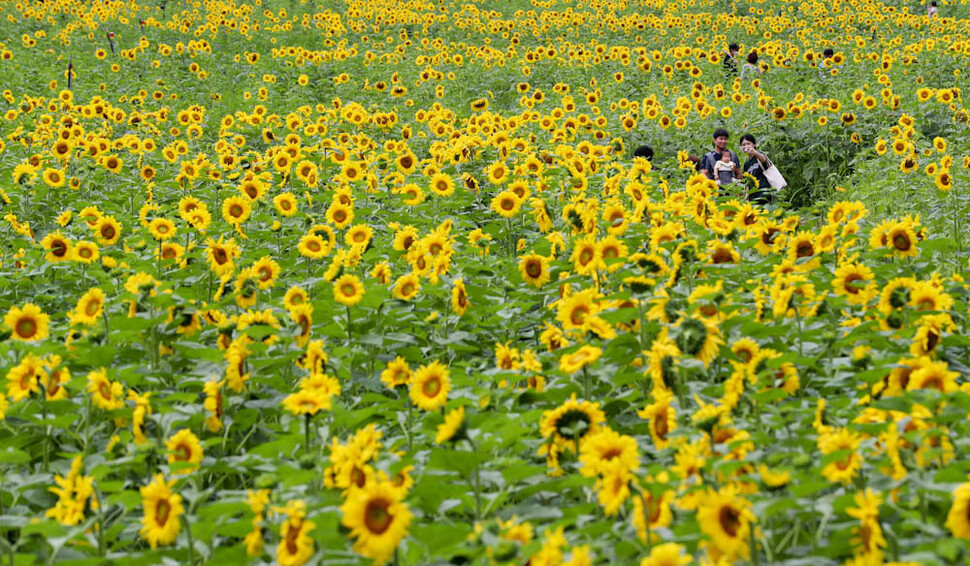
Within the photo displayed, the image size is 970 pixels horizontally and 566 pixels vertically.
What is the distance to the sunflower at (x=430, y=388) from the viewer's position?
315 centimetres

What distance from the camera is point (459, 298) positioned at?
14.0ft

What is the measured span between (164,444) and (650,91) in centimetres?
1233

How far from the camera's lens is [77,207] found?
7.19m

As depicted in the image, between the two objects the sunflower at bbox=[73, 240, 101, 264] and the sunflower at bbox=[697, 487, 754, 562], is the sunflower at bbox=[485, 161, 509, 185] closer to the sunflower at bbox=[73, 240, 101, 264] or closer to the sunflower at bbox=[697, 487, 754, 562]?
the sunflower at bbox=[73, 240, 101, 264]

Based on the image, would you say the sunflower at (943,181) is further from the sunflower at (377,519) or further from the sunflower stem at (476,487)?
the sunflower at (377,519)

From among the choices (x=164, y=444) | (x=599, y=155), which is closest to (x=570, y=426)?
(x=164, y=444)

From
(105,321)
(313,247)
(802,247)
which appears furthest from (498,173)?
(105,321)

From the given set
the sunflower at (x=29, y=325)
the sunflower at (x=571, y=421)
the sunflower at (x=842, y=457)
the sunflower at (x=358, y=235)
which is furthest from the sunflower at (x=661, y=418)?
the sunflower at (x=358, y=235)

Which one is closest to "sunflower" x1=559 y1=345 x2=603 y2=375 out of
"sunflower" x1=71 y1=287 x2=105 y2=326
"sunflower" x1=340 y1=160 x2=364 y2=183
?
"sunflower" x1=71 y1=287 x2=105 y2=326

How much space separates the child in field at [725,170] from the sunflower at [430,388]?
623cm

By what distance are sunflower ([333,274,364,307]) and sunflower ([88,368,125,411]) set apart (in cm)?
108

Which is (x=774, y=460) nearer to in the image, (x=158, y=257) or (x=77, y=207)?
(x=158, y=257)

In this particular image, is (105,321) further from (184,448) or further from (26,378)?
(184,448)

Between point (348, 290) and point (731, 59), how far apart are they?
13.9m
